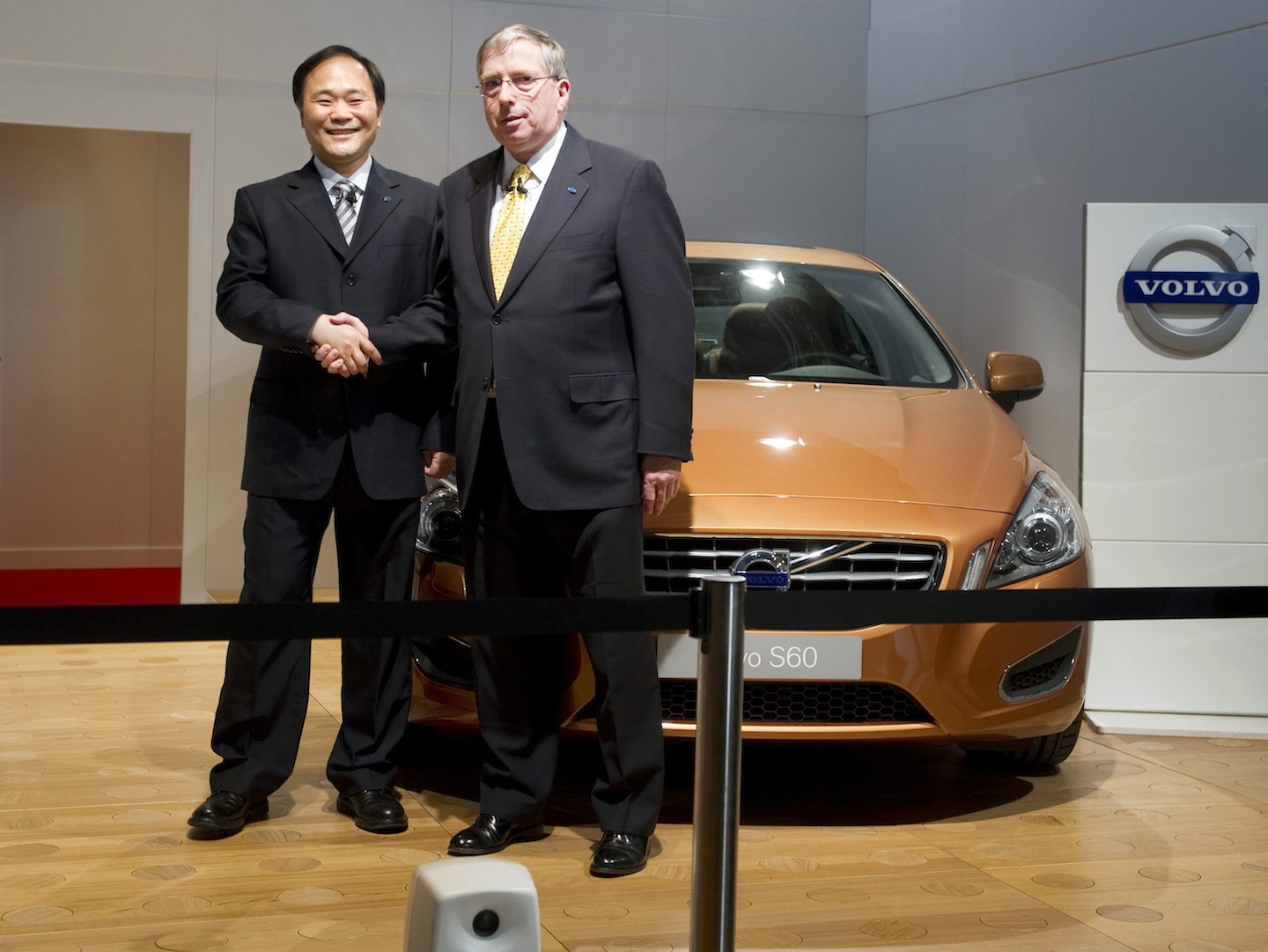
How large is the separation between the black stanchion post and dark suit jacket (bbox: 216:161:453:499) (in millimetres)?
1269

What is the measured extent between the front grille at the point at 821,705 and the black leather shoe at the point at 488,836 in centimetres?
37

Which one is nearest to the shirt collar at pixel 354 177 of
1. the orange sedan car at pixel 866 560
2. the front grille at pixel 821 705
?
the orange sedan car at pixel 866 560

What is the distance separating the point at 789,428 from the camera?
3217mm

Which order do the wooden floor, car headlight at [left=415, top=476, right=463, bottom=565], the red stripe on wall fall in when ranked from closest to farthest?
the wooden floor → car headlight at [left=415, top=476, right=463, bottom=565] → the red stripe on wall

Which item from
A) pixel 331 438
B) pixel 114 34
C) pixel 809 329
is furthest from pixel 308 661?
pixel 114 34

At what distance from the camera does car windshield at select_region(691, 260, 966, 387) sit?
12.3ft

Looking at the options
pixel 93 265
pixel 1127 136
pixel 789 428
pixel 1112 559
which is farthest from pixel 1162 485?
pixel 93 265

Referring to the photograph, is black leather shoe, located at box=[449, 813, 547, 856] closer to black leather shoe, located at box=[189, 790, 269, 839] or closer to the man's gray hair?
black leather shoe, located at box=[189, 790, 269, 839]

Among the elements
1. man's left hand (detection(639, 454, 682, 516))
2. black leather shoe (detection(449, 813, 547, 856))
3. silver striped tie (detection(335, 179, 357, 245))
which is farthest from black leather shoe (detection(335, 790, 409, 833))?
silver striped tie (detection(335, 179, 357, 245))

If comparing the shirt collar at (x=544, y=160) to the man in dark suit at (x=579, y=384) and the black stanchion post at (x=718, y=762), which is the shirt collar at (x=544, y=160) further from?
the black stanchion post at (x=718, y=762)

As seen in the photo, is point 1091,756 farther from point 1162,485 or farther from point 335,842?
point 335,842

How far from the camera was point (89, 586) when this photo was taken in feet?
22.7

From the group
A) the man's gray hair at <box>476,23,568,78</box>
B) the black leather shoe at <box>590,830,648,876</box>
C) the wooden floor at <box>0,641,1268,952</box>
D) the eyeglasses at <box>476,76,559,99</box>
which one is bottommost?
the wooden floor at <box>0,641,1268,952</box>

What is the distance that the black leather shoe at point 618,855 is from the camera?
2.60m
